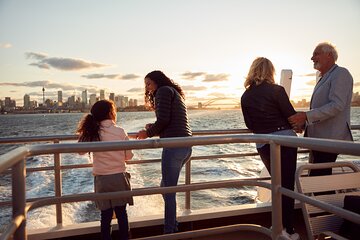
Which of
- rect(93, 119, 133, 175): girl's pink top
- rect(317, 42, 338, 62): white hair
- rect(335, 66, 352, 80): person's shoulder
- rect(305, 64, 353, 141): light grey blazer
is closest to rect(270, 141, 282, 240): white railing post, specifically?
rect(305, 64, 353, 141): light grey blazer

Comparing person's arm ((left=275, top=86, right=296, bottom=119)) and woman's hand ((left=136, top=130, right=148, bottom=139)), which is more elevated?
person's arm ((left=275, top=86, right=296, bottom=119))

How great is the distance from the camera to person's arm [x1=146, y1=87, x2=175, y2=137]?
2.59m

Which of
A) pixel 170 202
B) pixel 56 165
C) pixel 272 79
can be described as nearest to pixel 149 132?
pixel 170 202

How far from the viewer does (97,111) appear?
2662mm

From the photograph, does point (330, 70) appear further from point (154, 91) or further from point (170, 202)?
point (170, 202)

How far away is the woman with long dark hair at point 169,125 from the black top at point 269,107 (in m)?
0.54

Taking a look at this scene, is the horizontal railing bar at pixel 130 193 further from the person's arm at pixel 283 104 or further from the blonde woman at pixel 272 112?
the person's arm at pixel 283 104

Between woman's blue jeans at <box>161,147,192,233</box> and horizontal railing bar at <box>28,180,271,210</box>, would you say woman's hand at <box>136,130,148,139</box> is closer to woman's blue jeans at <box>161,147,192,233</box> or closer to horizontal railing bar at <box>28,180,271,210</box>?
woman's blue jeans at <box>161,147,192,233</box>

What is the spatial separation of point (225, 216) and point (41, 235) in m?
1.53

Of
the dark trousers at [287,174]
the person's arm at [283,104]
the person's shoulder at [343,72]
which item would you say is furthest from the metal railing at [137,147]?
the person's shoulder at [343,72]

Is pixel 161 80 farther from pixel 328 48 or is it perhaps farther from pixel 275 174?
pixel 328 48

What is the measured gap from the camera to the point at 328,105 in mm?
2734

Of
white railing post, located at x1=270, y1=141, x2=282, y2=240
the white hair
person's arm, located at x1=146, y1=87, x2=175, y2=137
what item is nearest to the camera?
white railing post, located at x1=270, y1=141, x2=282, y2=240

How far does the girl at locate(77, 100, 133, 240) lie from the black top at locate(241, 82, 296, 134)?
1.02 meters
